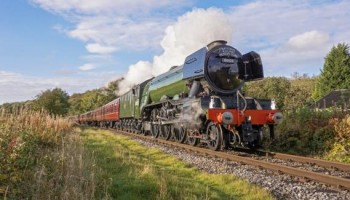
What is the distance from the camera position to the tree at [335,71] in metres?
48.8

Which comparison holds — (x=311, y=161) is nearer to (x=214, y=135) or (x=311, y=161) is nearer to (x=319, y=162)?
(x=319, y=162)

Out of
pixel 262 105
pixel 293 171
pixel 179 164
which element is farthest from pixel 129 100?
pixel 293 171

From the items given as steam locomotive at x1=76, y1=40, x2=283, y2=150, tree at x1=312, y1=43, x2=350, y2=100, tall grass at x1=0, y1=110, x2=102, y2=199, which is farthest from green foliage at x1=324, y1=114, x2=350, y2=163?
tree at x1=312, y1=43, x2=350, y2=100

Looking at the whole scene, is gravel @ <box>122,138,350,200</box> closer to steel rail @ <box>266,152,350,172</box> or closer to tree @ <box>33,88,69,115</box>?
steel rail @ <box>266,152,350,172</box>

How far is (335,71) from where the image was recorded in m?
49.5

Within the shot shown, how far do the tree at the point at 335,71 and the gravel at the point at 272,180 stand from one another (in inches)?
1669

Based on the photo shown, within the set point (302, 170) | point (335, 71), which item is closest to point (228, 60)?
point (302, 170)

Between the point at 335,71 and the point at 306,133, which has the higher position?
the point at 335,71

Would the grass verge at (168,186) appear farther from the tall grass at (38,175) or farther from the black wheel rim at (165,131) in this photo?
the black wheel rim at (165,131)

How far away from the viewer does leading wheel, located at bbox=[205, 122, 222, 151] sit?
1269cm

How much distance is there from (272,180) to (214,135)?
511 cm

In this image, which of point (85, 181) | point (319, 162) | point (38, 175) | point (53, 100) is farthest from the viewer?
point (53, 100)

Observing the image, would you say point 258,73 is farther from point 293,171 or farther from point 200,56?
point 293,171

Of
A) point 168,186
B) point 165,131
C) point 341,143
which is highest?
point 165,131
